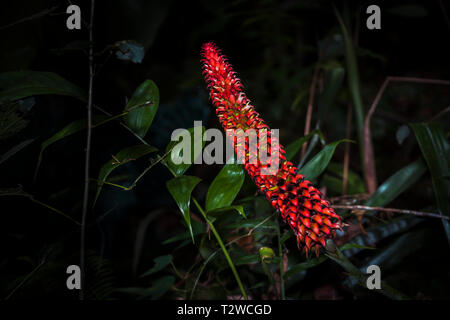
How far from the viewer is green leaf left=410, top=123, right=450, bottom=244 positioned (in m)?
0.61

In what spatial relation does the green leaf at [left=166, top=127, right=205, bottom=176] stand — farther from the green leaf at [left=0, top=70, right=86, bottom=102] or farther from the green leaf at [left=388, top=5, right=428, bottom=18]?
the green leaf at [left=388, top=5, right=428, bottom=18]

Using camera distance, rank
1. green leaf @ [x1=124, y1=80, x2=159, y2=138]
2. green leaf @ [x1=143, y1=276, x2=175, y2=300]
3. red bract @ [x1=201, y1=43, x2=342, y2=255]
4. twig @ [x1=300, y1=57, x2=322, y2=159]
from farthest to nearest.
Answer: twig @ [x1=300, y1=57, x2=322, y2=159] < green leaf @ [x1=143, y1=276, x2=175, y2=300] < green leaf @ [x1=124, y1=80, x2=159, y2=138] < red bract @ [x1=201, y1=43, x2=342, y2=255]

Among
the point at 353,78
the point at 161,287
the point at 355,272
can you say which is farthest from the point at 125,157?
the point at 353,78

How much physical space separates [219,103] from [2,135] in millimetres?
370

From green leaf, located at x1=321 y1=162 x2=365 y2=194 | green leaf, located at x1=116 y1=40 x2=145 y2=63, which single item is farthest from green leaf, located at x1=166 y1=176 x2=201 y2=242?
green leaf, located at x1=321 y1=162 x2=365 y2=194

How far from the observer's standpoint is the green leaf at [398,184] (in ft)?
2.24

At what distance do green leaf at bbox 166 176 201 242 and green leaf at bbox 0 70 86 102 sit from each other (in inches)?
10.7

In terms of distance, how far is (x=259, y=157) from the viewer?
1.44 feet

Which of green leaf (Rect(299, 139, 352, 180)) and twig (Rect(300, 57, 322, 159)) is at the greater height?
twig (Rect(300, 57, 322, 159))

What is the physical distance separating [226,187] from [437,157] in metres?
0.48

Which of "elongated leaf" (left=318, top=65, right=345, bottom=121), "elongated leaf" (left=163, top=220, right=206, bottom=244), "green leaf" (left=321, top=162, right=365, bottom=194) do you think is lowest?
"elongated leaf" (left=163, top=220, right=206, bottom=244)

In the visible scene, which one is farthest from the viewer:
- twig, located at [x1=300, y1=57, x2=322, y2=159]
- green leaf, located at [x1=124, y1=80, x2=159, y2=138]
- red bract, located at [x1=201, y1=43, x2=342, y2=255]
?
twig, located at [x1=300, y1=57, x2=322, y2=159]
